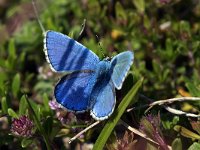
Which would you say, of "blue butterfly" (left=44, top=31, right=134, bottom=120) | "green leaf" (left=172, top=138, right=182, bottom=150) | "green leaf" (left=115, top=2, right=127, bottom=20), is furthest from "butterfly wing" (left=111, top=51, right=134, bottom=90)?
"green leaf" (left=115, top=2, right=127, bottom=20)

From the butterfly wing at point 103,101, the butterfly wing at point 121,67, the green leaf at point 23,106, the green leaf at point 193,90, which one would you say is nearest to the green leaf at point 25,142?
the green leaf at point 23,106

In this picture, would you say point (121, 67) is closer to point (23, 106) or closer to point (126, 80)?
point (126, 80)

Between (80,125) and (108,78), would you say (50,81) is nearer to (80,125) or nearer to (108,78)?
(80,125)

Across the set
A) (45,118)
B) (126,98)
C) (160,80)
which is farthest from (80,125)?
(160,80)

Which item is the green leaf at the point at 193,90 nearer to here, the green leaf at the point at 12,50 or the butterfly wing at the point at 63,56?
the butterfly wing at the point at 63,56

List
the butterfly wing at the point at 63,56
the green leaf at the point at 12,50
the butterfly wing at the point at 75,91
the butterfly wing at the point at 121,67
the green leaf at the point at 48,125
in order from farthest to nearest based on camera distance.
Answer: the green leaf at the point at 12,50
the green leaf at the point at 48,125
the butterfly wing at the point at 63,56
the butterfly wing at the point at 75,91
the butterfly wing at the point at 121,67

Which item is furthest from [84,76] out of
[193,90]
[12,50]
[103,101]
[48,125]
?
[12,50]
